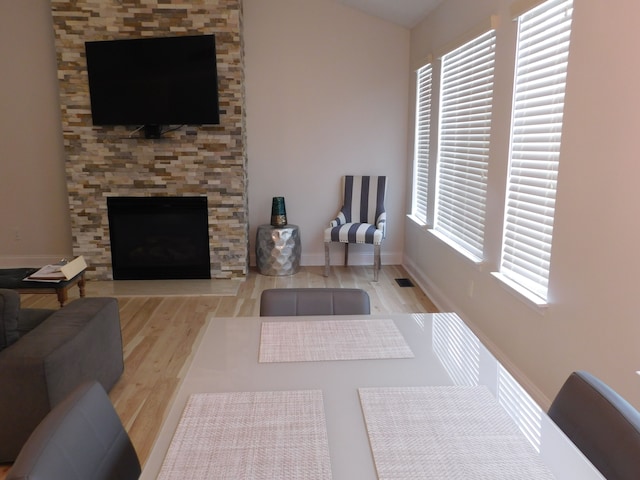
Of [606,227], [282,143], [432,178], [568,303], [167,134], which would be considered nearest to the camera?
[606,227]

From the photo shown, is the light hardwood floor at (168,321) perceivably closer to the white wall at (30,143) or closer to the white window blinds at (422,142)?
the white window blinds at (422,142)

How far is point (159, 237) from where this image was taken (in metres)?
4.76

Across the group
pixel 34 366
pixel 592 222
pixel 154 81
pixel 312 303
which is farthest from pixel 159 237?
pixel 592 222

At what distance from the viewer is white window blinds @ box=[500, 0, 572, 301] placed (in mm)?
2252

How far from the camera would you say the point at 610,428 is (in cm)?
98

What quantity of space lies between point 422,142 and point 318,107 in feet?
3.89

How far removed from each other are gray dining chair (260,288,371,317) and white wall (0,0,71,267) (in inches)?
162

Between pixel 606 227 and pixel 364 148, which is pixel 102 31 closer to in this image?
Answer: pixel 364 148

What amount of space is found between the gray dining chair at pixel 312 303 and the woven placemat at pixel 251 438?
0.67 metres

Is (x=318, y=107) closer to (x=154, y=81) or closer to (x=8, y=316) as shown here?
(x=154, y=81)

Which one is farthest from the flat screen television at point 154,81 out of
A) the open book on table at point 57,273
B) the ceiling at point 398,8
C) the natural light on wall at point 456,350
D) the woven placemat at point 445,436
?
the woven placemat at point 445,436

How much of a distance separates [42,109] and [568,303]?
503cm

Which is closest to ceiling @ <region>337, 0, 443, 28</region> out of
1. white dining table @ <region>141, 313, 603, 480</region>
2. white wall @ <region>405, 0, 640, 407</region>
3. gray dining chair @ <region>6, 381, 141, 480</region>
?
white wall @ <region>405, 0, 640, 407</region>

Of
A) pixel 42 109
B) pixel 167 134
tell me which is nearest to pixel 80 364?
pixel 167 134
